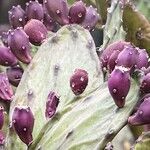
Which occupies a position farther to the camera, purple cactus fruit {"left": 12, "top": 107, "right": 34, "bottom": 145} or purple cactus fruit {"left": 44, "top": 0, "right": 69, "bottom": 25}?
purple cactus fruit {"left": 44, "top": 0, "right": 69, "bottom": 25}

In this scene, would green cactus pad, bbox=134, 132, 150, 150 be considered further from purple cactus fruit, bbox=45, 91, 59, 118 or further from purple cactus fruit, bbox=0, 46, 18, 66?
purple cactus fruit, bbox=0, 46, 18, 66

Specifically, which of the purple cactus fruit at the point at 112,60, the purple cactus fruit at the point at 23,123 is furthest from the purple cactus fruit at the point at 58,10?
the purple cactus fruit at the point at 23,123

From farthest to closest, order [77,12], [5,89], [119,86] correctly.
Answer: [77,12] < [5,89] < [119,86]

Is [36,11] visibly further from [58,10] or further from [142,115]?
[142,115]

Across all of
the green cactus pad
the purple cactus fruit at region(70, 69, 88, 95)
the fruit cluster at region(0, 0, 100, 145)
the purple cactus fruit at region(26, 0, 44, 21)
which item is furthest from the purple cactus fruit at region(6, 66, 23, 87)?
the green cactus pad

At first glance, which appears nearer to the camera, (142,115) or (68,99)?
(142,115)

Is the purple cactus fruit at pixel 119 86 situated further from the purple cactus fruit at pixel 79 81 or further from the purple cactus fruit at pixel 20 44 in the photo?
the purple cactus fruit at pixel 20 44

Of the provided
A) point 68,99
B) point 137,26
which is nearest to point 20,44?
point 68,99
